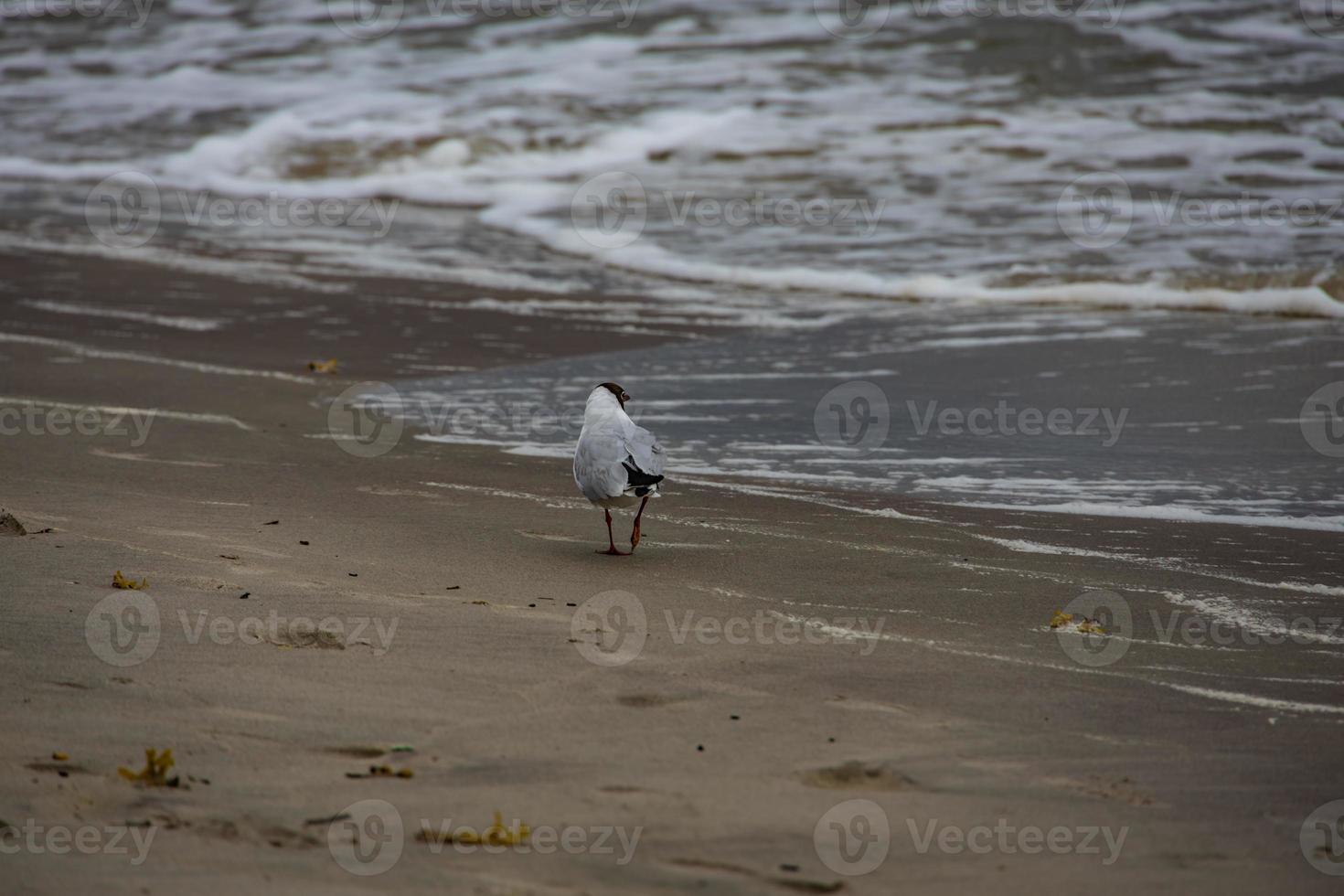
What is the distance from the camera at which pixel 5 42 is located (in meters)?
30.1

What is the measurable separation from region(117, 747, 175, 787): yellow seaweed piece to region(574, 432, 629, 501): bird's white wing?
→ 2.40m

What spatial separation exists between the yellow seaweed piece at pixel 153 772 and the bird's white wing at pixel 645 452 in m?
2.46

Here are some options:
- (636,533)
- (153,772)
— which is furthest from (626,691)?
(636,533)

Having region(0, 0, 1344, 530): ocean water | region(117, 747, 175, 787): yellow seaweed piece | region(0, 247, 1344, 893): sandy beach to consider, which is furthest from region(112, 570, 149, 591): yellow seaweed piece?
region(0, 0, 1344, 530): ocean water

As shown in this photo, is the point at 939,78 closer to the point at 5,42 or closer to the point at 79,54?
the point at 79,54

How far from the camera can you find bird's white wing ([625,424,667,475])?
544 cm

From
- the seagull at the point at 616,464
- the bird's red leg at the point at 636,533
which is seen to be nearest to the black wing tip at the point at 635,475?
the seagull at the point at 616,464

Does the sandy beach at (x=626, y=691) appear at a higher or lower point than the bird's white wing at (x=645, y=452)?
lower

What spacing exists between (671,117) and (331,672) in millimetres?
17605

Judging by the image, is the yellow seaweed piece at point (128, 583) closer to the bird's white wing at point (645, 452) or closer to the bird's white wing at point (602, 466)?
the bird's white wing at point (602, 466)

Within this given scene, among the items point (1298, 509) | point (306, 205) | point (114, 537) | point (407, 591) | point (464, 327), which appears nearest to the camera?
point (407, 591)

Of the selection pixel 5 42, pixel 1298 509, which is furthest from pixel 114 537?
pixel 5 42

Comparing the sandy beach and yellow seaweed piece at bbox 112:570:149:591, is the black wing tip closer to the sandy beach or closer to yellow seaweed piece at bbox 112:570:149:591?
the sandy beach

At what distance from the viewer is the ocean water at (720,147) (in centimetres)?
1312
